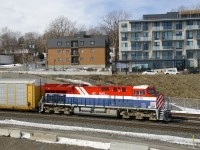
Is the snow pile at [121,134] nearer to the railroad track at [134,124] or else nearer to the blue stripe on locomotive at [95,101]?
the railroad track at [134,124]

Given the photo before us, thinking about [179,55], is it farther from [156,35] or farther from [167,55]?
[156,35]

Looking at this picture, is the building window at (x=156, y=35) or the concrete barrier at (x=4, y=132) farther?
the building window at (x=156, y=35)

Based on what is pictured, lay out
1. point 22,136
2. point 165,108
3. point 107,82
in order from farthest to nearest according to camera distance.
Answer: point 107,82, point 165,108, point 22,136

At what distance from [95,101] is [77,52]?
6895cm

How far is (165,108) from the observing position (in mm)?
25016

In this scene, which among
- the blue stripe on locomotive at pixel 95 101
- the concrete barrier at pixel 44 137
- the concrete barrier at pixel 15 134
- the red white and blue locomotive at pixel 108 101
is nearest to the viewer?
the concrete barrier at pixel 44 137

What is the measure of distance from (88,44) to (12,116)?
67.9 m

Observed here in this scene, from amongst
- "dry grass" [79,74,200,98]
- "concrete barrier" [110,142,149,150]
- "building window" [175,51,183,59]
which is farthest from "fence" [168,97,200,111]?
"building window" [175,51,183,59]

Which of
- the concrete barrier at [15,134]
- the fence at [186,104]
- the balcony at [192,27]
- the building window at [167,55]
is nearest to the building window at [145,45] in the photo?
the building window at [167,55]

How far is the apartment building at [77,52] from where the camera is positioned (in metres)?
93.2

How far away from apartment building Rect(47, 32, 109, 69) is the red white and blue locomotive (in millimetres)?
62933

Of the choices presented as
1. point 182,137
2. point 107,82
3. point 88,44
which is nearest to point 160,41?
point 88,44

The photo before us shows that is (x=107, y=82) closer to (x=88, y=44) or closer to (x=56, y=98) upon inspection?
(x=56, y=98)

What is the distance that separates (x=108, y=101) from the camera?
26984mm
